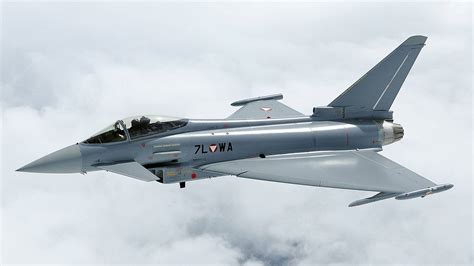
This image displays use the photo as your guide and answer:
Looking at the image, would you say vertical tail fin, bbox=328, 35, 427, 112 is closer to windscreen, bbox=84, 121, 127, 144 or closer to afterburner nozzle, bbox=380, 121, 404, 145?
afterburner nozzle, bbox=380, 121, 404, 145

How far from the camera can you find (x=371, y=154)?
1520cm

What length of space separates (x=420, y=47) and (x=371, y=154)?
12.5 feet

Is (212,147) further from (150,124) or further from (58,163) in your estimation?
(58,163)

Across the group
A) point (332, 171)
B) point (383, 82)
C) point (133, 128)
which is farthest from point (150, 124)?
point (383, 82)

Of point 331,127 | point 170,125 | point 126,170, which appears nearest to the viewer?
point 126,170

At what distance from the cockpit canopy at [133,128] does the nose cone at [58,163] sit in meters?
0.53

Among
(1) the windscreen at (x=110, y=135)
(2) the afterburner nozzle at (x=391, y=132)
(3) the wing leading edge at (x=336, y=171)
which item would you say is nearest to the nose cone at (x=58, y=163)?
(1) the windscreen at (x=110, y=135)

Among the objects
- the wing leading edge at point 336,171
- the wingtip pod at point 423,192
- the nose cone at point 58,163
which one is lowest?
the wingtip pod at point 423,192

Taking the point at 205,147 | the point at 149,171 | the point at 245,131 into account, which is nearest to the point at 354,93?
the point at 245,131

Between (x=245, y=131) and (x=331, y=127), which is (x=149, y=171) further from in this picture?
(x=331, y=127)

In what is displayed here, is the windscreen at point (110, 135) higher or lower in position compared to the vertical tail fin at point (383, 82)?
lower

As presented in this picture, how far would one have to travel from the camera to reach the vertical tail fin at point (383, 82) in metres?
15.9

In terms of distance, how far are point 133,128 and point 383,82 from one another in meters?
7.67

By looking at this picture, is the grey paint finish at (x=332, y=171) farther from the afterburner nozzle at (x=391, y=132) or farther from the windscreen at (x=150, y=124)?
the windscreen at (x=150, y=124)
